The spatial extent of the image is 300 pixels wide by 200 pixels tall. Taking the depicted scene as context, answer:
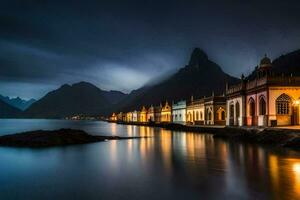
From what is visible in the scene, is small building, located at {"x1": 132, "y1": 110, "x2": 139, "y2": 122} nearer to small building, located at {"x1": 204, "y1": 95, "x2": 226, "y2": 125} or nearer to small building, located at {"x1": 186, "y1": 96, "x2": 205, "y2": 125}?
small building, located at {"x1": 186, "y1": 96, "x2": 205, "y2": 125}

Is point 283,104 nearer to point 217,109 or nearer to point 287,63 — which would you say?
point 217,109

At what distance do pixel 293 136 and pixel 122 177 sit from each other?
2113 cm

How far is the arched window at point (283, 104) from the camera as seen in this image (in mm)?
44062

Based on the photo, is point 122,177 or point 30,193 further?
point 122,177

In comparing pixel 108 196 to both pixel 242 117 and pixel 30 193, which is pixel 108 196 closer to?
pixel 30 193

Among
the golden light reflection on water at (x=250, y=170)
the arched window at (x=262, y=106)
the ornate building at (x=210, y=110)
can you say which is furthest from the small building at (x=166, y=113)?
the golden light reflection on water at (x=250, y=170)

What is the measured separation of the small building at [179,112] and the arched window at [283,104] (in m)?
59.6

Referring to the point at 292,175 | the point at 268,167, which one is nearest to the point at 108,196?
the point at 292,175

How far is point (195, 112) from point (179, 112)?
20375 mm

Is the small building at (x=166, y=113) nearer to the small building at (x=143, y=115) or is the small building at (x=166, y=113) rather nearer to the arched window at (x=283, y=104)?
the small building at (x=143, y=115)

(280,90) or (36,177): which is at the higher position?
(280,90)

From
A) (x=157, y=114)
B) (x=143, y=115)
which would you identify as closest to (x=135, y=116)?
(x=143, y=115)

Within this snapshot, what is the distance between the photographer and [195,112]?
9150 centimetres

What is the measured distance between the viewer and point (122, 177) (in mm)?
19359
